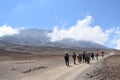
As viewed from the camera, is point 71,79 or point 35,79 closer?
point 71,79

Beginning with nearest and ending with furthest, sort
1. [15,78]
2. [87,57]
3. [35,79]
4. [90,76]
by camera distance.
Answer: [90,76], [35,79], [15,78], [87,57]

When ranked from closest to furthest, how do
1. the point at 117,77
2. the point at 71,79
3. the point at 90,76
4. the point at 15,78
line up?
1. the point at 117,77
2. the point at 90,76
3. the point at 71,79
4. the point at 15,78

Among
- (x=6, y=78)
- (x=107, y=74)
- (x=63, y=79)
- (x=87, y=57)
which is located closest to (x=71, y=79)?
(x=63, y=79)

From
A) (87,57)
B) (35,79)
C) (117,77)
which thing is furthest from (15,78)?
(87,57)

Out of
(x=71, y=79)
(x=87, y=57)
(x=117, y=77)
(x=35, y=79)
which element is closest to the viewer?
(x=117, y=77)

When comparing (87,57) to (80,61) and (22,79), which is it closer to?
(80,61)

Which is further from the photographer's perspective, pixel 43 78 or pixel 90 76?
pixel 43 78

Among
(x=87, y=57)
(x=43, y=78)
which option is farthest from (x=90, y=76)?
(x=87, y=57)

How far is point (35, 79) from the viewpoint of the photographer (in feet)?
101

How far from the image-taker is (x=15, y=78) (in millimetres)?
34094

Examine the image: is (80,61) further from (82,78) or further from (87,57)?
(82,78)

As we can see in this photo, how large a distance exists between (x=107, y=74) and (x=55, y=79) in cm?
542

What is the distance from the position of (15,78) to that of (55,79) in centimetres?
638

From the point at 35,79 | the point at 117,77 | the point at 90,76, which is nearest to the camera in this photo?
the point at 117,77
